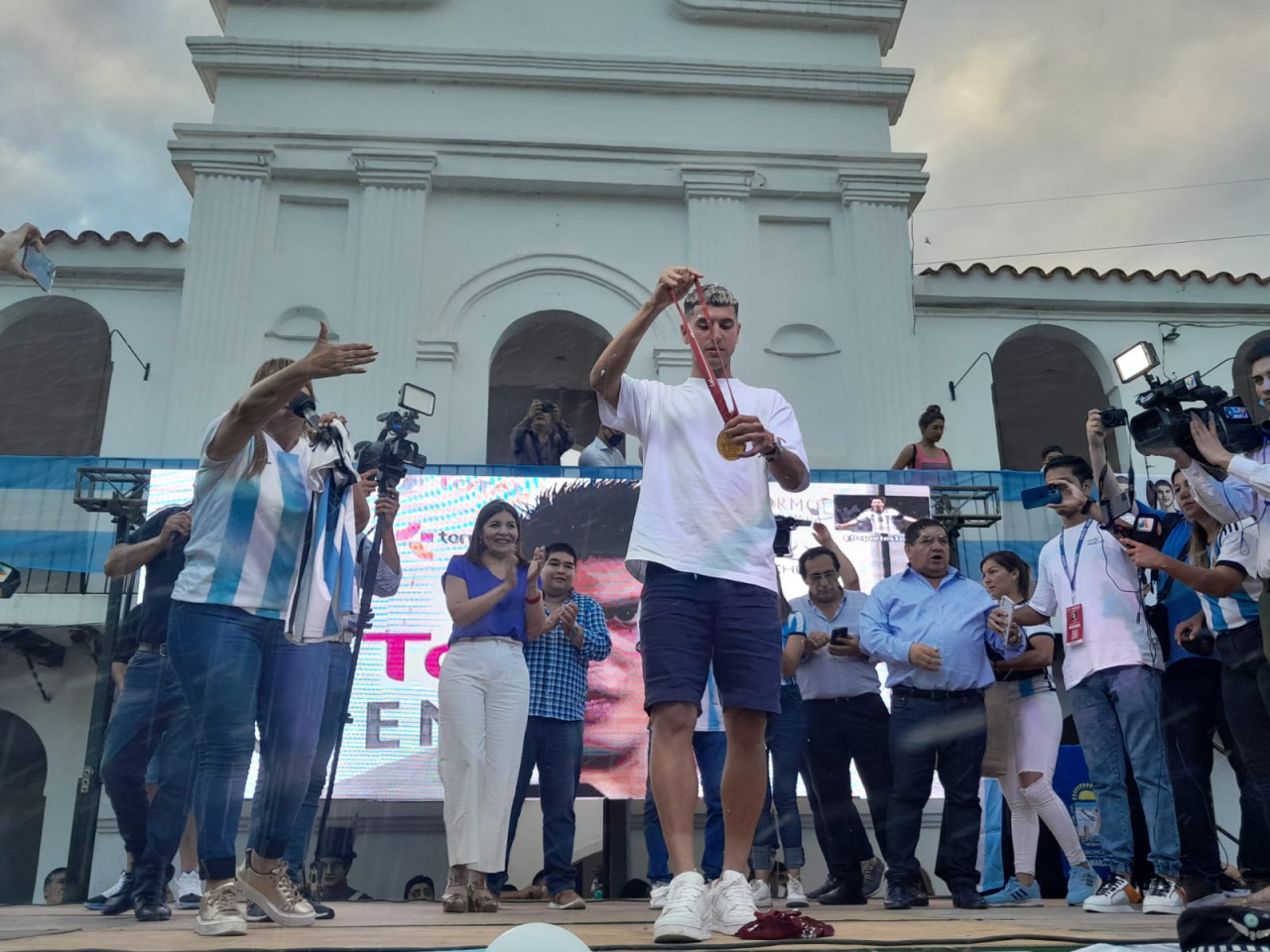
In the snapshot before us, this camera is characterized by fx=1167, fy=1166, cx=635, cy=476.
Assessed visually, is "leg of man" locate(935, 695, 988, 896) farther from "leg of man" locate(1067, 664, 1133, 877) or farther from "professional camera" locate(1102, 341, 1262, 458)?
"professional camera" locate(1102, 341, 1262, 458)

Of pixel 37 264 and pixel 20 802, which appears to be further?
pixel 20 802

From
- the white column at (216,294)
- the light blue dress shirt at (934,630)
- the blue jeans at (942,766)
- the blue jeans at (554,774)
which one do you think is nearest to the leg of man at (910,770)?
the blue jeans at (942,766)

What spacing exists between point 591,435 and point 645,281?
320 cm

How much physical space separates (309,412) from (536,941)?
2260 mm

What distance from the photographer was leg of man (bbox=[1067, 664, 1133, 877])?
4738mm

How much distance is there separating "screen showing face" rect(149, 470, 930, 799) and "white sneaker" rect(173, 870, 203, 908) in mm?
1680

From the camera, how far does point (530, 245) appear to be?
10.5 meters

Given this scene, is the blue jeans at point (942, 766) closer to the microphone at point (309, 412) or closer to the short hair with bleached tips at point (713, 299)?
the short hair with bleached tips at point (713, 299)

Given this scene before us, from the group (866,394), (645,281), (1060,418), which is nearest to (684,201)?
(645,281)

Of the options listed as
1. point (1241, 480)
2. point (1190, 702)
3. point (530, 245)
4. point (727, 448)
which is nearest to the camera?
point (727, 448)

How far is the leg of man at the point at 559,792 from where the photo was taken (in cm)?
534

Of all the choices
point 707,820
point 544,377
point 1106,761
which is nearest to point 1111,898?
point 1106,761

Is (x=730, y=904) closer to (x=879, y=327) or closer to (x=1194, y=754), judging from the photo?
(x=1194, y=754)

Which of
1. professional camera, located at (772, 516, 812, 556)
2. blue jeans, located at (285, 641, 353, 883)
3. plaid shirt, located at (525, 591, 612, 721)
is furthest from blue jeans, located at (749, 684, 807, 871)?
blue jeans, located at (285, 641, 353, 883)
